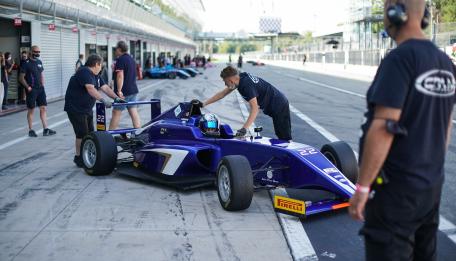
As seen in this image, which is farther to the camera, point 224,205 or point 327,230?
point 224,205

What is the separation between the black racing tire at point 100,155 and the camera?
764 centimetres

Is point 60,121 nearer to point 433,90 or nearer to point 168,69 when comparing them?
point 433,90

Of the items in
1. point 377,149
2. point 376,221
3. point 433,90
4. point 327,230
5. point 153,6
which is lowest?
point 327,230

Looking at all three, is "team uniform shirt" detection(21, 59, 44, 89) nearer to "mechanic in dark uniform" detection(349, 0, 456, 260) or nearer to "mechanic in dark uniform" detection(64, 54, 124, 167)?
"mechanic in dark uniform" detection(64, 54, 124, 167)

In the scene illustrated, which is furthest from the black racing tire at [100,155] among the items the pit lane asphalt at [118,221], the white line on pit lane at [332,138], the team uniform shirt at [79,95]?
the white line on pit lane at [332,138]

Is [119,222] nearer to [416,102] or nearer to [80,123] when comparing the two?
[80,123]

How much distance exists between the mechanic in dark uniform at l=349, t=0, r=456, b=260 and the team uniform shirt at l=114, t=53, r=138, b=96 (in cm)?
855

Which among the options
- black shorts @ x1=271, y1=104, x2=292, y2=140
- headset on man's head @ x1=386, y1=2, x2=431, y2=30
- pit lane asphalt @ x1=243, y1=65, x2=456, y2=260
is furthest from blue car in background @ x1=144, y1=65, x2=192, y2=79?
headset on man's head @ x1=386, y1=2, x2=431, y2=30

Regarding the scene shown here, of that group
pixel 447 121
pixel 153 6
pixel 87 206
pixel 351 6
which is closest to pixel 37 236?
pixel 87 206

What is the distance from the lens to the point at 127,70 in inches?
432

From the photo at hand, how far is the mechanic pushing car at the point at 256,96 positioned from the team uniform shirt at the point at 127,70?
12.1 feet

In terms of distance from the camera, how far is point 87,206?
6211mm

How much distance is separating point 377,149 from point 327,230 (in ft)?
9.39

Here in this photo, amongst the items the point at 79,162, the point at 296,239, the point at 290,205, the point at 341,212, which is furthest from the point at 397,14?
the point at 79,162
